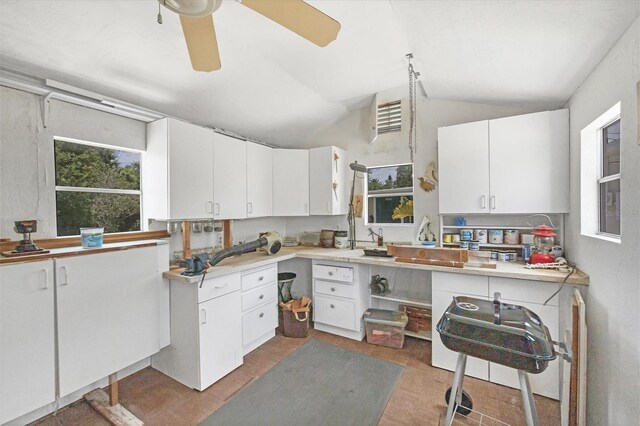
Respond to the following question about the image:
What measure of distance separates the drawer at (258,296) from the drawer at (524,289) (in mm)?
2089

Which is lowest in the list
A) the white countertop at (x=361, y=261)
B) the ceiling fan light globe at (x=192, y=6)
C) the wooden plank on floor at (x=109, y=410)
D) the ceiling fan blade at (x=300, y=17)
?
the wooden plank on floor at (x=109, y=410)

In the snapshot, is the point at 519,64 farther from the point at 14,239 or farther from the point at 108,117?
the point at 14,239

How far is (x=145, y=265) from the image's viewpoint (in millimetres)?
2086

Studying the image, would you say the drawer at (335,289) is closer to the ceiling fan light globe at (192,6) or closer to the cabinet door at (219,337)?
the cabinet door at (219,337)

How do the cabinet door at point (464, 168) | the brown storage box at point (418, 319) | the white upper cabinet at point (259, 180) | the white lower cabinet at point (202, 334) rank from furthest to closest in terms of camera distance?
the white upper cabinet at point (259, 180) < the brown storage box at point (418, 319) < the cabinet door at point (464, 168) < the white lower cabinet at point (202, 334)

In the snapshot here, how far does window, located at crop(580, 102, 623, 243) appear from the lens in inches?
62.2

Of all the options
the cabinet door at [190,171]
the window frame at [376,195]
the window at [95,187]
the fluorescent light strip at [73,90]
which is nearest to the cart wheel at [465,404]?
the window frame at [376,195]

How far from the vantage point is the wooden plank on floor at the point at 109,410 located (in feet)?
5.81

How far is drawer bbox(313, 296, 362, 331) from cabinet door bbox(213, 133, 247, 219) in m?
Result: 1.36

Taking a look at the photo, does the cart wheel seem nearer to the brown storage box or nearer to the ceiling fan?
the brown storage box

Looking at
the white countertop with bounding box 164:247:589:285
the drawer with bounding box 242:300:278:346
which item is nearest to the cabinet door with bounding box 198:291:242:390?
the drawer with bounding box 242:300:278:346

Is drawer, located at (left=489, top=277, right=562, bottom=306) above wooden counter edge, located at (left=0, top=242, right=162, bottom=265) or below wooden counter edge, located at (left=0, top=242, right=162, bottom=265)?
below

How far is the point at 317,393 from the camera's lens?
205cm

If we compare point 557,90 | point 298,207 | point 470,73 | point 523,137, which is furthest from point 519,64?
point 298,207
